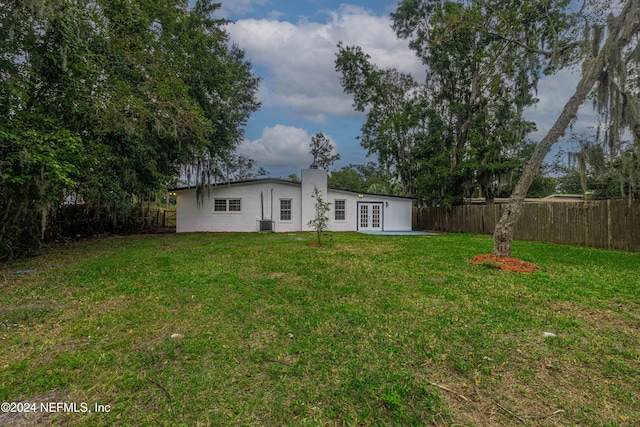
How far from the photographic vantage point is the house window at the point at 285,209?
48.7 feet

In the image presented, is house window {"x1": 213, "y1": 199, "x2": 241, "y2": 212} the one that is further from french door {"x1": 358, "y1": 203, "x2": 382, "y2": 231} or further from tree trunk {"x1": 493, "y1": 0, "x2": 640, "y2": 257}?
tree trunk {"x1": 493, "y1": 0, "x2": 640, "y2": 257}

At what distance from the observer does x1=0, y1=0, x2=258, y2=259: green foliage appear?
5.25m

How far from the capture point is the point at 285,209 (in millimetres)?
14883

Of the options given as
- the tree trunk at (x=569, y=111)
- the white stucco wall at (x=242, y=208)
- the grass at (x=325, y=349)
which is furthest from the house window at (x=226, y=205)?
the tree trunk at (x=569, y=111)

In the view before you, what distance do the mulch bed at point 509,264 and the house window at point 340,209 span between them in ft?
31.7

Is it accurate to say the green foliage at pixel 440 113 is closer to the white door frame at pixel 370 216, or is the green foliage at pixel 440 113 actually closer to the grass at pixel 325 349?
the white door frame at pixel 370 216

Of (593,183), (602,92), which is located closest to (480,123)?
(593,183)

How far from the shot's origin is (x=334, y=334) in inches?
107

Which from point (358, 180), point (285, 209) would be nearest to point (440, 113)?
point (285, 209)

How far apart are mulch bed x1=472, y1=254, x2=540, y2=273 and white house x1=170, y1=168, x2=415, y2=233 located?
964cm

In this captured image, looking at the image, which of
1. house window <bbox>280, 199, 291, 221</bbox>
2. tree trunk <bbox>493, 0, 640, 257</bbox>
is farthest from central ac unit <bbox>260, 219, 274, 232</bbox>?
tree trunk <bbox>493, 0, 640, 257</bbox>

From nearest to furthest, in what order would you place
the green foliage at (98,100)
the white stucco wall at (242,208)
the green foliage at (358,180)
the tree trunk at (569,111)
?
1. the green foliage at (98,100)
2. the tree trunk at (569,111)
3. the white stucco wall at (242,208)
4. the green foliage at (358,180)

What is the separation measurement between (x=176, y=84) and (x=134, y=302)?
25.8 feet

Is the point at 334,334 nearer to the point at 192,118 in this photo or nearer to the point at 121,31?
the point at 192,118
